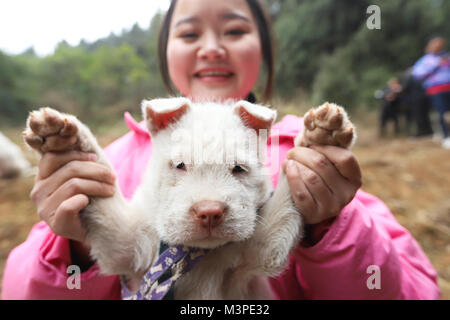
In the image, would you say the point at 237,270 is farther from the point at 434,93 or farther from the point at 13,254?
the point at 434,93

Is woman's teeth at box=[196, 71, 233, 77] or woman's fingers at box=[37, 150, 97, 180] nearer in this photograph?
woman's fingers at box=[37, 150, 97, 180]

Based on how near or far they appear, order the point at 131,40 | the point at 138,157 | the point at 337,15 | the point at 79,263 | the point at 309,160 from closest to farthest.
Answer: the point at 309,160, the point at 79,263, the point at 138,157, the point at 337,15, the point at 131,40

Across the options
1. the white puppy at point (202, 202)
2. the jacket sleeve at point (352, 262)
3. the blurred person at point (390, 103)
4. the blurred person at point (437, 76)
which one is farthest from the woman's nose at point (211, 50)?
the blurred person at point (437, 76)

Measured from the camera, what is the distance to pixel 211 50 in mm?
1723

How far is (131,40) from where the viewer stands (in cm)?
1290

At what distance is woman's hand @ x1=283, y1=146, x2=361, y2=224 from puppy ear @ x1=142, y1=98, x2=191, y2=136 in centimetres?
50

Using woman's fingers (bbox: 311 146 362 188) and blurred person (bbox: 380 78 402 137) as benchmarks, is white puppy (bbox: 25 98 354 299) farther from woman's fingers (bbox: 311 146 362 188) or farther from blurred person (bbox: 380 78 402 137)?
blurred person (bbox: 380 78 402 137)

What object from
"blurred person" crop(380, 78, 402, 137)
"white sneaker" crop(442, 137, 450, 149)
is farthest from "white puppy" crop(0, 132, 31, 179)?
"white sneaker" crop(442, 137, 450, 149)

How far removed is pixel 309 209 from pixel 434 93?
9.07 m

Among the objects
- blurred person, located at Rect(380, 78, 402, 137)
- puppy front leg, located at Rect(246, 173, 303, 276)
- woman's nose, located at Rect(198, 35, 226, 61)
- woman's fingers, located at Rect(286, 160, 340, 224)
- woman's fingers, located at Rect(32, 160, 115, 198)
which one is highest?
blurred person, located at Rect(380, 78, 402, 137)

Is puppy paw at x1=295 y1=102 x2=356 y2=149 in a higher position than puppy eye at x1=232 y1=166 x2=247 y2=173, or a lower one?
higher

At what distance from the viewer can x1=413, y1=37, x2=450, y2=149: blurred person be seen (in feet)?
25.6

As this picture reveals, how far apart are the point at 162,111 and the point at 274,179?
78 cm

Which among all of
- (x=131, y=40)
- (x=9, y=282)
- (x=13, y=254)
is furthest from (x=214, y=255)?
(x=131, y=40)
